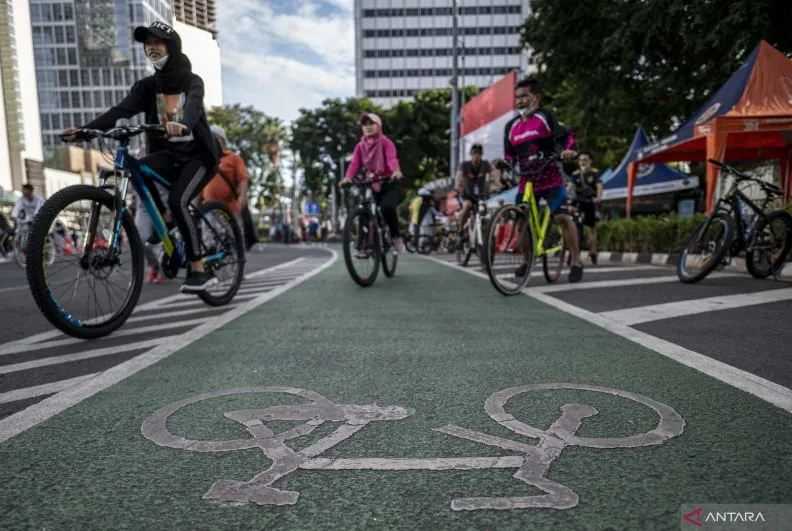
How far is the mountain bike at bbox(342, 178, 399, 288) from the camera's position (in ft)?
18.4

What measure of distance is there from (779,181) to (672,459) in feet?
29.2

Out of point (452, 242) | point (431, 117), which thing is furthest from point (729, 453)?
point (431, 117)

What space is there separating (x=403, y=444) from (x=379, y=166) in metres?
4.98

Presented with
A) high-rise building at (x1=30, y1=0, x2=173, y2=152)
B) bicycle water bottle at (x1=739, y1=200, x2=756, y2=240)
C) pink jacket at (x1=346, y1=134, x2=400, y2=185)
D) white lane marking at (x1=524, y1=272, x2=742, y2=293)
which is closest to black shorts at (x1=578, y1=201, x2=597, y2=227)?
white lane marking at (x1=524, y1=272, x2=742, y2=293)

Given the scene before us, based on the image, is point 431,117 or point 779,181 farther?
point 431,117

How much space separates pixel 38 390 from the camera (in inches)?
84.5

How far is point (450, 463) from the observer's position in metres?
1.41

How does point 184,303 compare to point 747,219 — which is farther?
point 747,219

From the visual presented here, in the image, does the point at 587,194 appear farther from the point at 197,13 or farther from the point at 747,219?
the point at 197,13

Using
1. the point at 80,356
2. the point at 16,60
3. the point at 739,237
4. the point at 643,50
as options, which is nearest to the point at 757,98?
the point at 739,237

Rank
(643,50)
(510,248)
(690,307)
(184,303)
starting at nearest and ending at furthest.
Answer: (690,307) < (184,303) < (510,248) < (643,50)

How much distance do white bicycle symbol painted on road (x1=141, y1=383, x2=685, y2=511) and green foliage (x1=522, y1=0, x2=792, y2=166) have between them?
1114 cm

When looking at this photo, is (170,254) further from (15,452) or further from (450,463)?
(450,463)

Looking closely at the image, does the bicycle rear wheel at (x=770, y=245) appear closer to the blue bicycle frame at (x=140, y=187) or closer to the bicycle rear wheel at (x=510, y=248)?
the bicycle rear wheel at (x=510, y=248)
